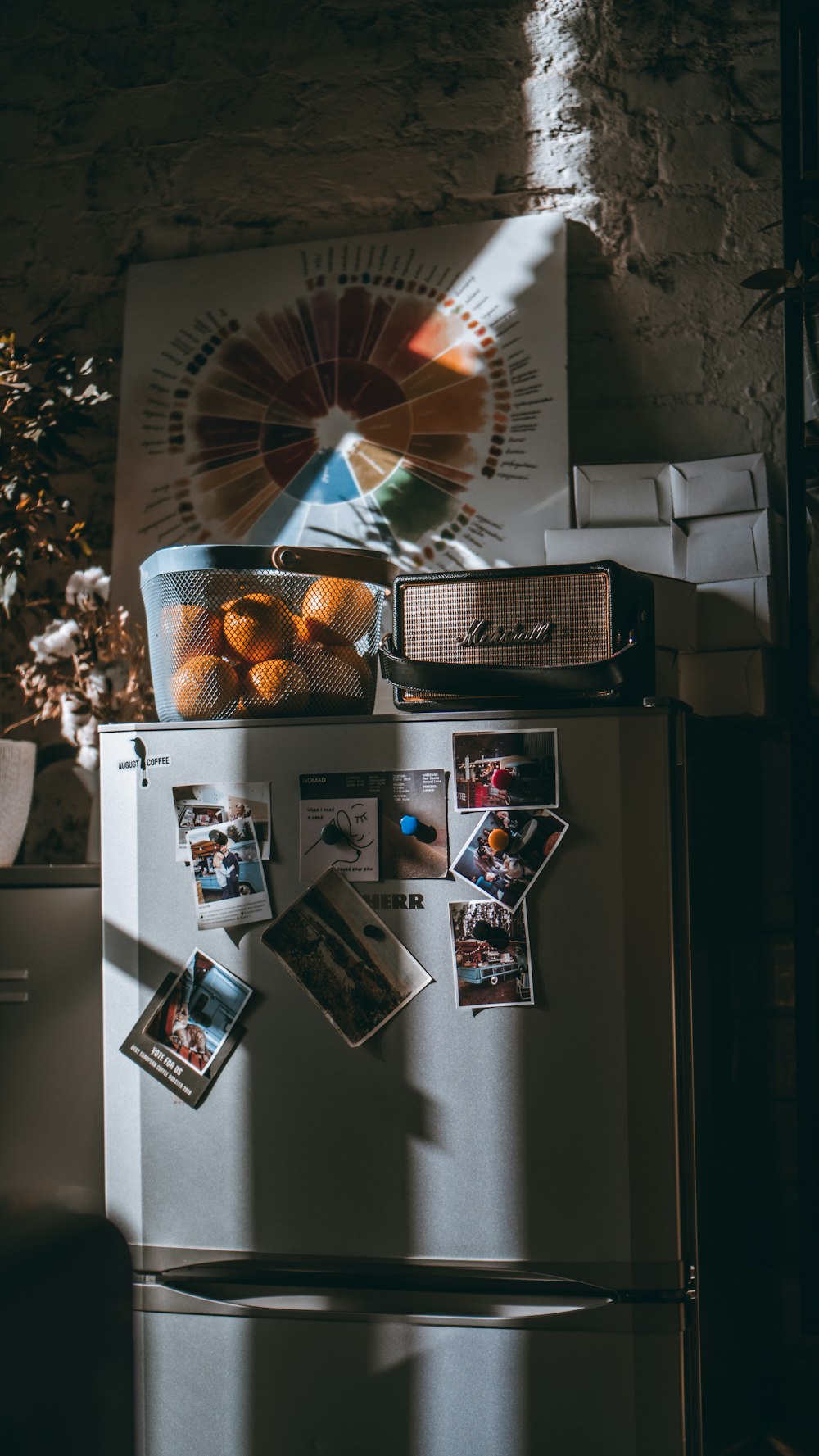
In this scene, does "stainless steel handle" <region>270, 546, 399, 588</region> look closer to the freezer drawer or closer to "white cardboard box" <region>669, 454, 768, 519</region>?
"white cardboard box" <region>669, 454, 768, 519</region>

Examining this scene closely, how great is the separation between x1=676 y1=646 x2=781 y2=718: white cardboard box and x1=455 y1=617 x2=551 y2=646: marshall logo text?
384 millimetres

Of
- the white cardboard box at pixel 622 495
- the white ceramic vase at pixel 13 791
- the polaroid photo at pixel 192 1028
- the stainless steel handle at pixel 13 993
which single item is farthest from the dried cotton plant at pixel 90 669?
the white cardboard box at pixel 622 495

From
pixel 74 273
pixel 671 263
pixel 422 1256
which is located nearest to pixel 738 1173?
pixel 422 1256

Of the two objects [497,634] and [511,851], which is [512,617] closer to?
[497,634]

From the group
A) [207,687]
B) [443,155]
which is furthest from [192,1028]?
[443,155]

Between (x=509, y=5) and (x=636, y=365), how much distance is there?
28.2 inches

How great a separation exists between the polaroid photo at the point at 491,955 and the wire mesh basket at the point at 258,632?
0.36 m

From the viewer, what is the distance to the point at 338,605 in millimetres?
Result: 1559

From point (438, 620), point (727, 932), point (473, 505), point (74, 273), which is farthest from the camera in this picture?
point (74, 273)

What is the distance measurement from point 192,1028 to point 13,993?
0.32 metres

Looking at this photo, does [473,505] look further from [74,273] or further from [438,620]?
[74,273]

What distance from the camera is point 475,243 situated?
6.63 feet

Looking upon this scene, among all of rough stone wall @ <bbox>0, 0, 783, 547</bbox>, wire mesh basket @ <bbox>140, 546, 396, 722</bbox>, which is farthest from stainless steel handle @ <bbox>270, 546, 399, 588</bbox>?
rough stone wall @ <bbox>0, 0, 783, 547</bbox>

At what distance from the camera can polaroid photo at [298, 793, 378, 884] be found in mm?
1385
